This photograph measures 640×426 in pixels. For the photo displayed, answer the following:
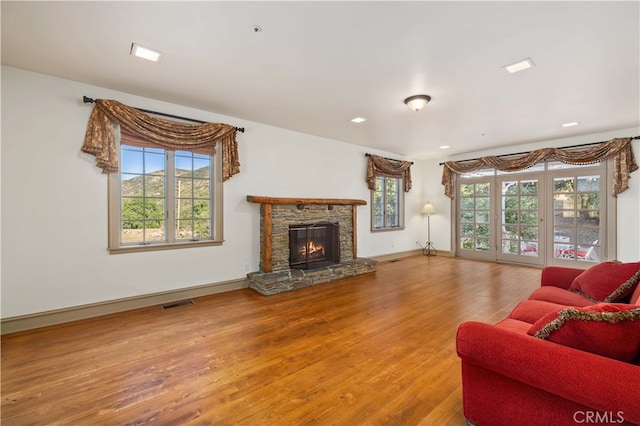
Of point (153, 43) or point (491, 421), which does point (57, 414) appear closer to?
point (491, 421)

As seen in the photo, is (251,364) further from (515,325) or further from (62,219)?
(62,219)

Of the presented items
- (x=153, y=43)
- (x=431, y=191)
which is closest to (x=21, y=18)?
(x=153, y=43)

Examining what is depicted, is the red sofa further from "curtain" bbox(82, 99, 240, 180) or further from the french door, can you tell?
the french door

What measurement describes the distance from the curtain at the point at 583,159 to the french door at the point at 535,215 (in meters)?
0.25

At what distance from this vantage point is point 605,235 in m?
5.29

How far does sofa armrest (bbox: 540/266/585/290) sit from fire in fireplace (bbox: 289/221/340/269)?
3.29 m

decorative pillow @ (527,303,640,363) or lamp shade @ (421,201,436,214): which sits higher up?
lamp shade @ (421,201,436,214)

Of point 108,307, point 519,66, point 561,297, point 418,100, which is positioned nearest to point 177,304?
point 108,307

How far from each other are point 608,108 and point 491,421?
16.0 feet

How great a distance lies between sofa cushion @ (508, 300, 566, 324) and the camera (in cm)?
214

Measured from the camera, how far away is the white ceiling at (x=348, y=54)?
2.09 meters

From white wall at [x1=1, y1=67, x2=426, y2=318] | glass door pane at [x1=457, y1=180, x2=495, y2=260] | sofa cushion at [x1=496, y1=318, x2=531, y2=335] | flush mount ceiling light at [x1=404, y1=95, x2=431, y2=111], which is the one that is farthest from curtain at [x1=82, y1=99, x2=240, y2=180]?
glass door pane at [x1=457, y1=180, x2=495, y2=260]

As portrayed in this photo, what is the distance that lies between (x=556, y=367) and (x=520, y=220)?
620 cm

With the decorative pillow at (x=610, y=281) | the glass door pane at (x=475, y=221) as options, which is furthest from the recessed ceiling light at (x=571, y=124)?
the decorative pillow at (x=610, y=281)
